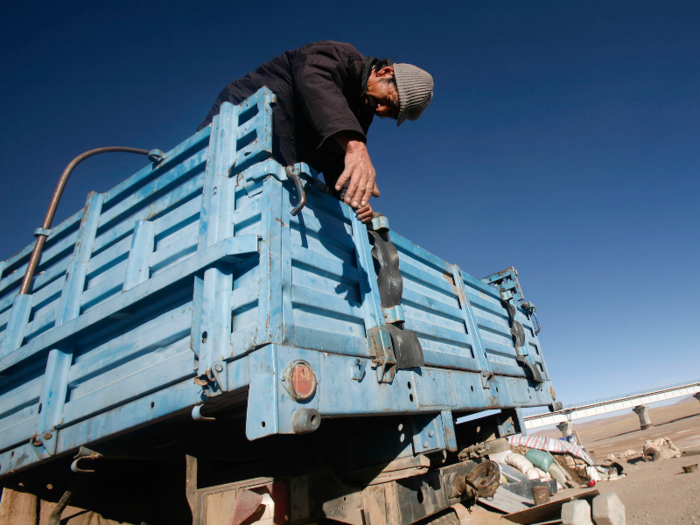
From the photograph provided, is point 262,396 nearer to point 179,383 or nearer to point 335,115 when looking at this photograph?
point 179,383

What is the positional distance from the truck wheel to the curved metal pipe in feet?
Result: 10.6

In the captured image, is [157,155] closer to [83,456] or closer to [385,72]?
[385,72]

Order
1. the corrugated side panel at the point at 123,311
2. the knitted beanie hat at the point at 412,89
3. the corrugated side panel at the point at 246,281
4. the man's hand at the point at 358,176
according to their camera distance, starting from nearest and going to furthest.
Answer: the corrugated side panel at the point at 246,281 → the man's hand at the point at 358,176 → the corrugated side panel at the point at 123,311 → the knitted beanie hat at the point at 412,89

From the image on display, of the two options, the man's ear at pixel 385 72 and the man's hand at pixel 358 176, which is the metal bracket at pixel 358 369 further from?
the man's ear at pixel 385 72

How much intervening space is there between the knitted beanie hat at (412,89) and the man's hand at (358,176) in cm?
100

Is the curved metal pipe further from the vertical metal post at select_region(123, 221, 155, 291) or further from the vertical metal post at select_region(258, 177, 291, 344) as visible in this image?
the vertical metal post at select_region(258, 177, 291, 344)

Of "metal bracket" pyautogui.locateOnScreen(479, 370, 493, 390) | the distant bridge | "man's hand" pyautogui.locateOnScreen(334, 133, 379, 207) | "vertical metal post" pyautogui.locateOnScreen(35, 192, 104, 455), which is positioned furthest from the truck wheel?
the distant bridge

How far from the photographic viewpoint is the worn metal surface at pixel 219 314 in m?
1.62

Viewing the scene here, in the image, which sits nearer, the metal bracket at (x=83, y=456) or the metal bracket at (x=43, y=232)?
the metal bracket at (x=83, y=456)

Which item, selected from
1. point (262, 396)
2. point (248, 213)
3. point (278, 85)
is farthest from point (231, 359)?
point (278, 85)

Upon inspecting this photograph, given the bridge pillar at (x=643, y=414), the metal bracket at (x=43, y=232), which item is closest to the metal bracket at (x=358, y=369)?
the metal bracket at (x=43, y=232)

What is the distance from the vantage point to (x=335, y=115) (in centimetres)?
183

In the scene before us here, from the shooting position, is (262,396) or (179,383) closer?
(262,396)

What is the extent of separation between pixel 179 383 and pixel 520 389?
3.14 m
